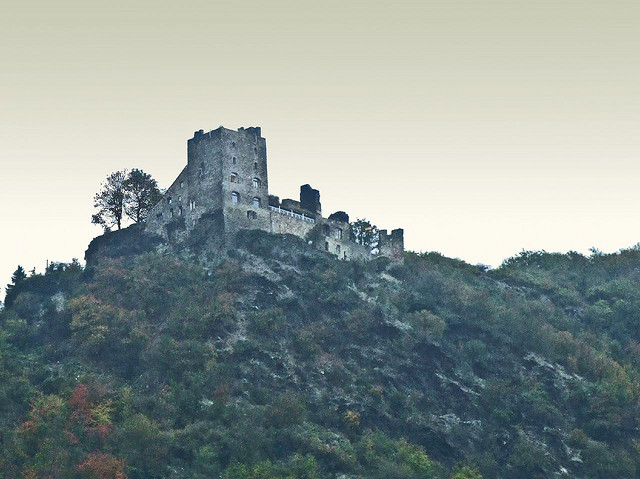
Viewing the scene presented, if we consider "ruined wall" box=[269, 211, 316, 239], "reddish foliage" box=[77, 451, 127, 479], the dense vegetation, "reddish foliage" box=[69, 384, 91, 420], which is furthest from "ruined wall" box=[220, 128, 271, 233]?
"reddish foliage" box=[77, 451, 127, 479]

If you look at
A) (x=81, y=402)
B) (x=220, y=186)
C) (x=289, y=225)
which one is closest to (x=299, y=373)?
(x=81, y=402)

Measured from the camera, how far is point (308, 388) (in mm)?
91688

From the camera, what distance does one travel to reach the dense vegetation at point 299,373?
82.4 meters

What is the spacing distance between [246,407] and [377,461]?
12.1 metres

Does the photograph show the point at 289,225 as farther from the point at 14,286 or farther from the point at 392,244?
the point at 14,286

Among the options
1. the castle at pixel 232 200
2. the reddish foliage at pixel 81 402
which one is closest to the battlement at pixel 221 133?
the castle at pixel 232 200

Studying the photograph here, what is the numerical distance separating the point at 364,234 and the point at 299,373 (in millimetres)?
30369

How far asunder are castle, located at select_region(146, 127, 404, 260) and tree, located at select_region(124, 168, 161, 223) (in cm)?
640

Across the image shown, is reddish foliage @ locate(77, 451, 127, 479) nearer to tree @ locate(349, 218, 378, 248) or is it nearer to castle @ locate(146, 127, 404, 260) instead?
castle @ locate(146, 127, 404, 260)

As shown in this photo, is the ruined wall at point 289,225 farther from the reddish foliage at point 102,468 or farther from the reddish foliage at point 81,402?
the reddish foliage at point 102,468

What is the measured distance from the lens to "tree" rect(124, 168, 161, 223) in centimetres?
11788

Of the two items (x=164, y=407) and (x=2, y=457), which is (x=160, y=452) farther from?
(x=2, y=457)

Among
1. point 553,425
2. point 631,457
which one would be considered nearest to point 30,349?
point 553,425

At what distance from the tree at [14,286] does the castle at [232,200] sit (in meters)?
14.3
